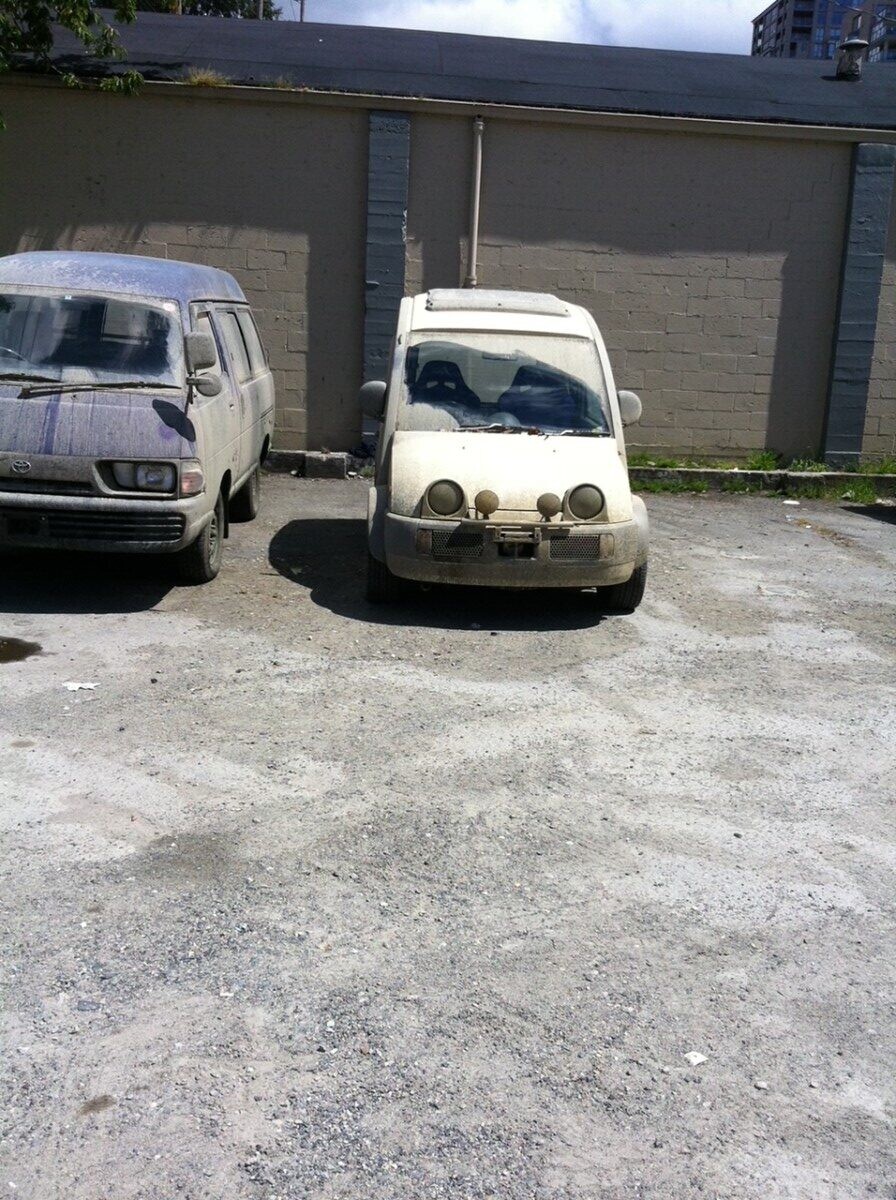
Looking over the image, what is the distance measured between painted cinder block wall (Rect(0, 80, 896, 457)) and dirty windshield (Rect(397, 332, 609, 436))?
16.6ft

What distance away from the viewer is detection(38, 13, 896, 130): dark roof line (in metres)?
12.9

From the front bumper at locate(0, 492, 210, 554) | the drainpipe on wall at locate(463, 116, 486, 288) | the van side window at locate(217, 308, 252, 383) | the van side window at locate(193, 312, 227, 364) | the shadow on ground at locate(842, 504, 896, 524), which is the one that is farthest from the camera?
the drainpipe on wall at locate(463, 116, 486, 288)

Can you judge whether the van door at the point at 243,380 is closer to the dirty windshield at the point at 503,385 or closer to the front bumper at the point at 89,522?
the dirty windshield at the point at 503,385

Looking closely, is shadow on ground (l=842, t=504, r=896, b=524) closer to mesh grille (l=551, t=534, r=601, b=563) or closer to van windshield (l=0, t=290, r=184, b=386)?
mesh grille (l=551, t=534, r=601, b=563)

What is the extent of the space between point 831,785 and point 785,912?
49.4 inches

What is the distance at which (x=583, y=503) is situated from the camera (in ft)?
23.9

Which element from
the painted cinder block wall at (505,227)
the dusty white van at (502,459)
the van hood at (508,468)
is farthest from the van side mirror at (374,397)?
the painted cinder block wall at (505,227)

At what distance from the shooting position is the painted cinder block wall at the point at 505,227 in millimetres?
12586

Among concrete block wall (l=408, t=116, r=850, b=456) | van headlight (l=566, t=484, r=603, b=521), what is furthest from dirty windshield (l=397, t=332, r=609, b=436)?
concrete block wall (l=408, t=116, r=850, b=456)

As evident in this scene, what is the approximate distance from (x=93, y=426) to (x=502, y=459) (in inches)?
94.2

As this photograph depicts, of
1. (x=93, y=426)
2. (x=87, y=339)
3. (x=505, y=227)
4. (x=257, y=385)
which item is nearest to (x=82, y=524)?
(x=93, y=426)

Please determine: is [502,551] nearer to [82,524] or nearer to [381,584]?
[381,584]

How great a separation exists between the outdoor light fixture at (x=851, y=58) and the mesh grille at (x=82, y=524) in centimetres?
1194

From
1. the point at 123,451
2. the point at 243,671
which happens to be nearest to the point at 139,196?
the point at 123,451
